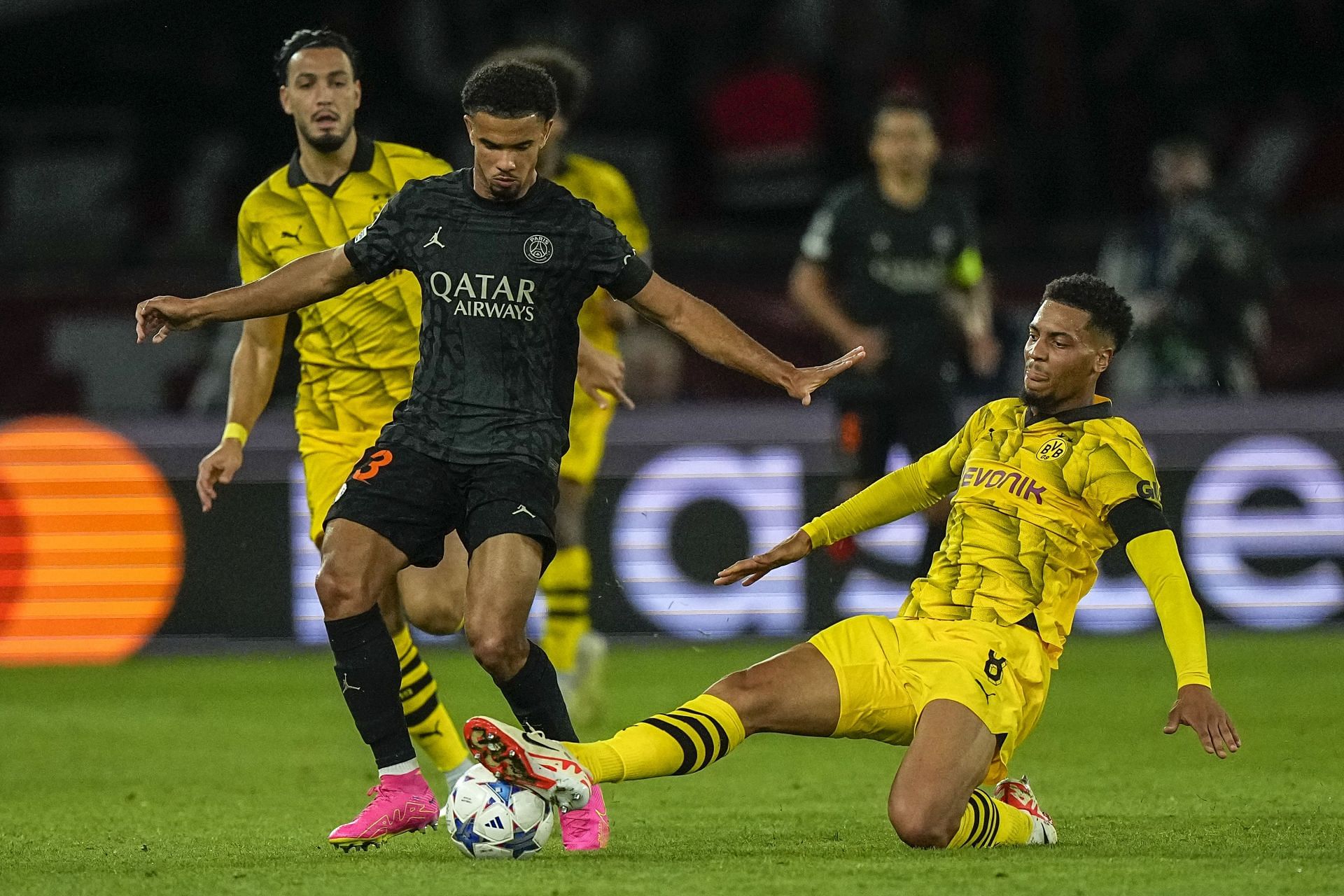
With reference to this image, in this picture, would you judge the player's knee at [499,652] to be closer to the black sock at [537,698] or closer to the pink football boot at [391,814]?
the black sock at [537,698]

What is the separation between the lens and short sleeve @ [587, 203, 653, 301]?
5402 millimetres

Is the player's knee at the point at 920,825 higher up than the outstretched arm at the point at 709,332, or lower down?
lower down

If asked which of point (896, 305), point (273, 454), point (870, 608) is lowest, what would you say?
point (870, 608)

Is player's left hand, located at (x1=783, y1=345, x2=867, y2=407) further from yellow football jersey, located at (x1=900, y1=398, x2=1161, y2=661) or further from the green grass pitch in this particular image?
the green grass pitch

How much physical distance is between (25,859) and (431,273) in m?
1.70

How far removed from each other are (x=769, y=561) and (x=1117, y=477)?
0.85 meters

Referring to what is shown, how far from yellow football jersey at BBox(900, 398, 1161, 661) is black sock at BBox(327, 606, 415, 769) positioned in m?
1.32

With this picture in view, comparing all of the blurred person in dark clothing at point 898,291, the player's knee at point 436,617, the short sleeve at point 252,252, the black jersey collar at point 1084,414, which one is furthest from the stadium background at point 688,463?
the short sleeve at point 252,252

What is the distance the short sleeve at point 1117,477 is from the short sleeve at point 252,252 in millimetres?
2451

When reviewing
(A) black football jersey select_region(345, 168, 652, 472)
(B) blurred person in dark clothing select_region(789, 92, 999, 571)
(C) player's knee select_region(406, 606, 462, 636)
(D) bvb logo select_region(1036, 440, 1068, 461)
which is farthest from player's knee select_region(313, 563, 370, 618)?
(B) blurred person in dark clothing select_region(789, 92, 999, 571)

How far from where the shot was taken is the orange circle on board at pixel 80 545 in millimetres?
10656

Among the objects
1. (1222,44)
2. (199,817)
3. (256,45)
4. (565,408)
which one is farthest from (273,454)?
(1222,44)

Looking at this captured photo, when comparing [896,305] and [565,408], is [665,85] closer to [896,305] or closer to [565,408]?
[896,305]

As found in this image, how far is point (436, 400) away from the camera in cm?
543
